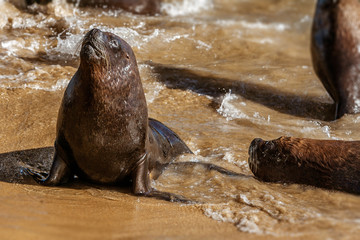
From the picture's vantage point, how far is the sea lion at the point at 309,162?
4.81 meters

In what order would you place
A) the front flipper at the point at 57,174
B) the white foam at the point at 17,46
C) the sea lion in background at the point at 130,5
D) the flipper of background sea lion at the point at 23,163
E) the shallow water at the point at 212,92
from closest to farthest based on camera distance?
the shallow water at the point at 212,92 < the front flipper at the point at 57,174 < the flipper of background sea lion at the point at 23,163 < the white foam at the point at 17,46 < the sea lion in background at the point at 130,5

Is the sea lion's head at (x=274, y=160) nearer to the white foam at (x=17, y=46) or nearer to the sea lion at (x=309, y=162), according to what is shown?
the sea lion at (x=309, y=162)

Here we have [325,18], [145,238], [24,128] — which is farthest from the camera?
[325,18]

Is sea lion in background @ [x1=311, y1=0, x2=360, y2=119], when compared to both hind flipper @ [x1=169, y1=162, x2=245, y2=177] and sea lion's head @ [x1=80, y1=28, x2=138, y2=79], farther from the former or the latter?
sea lion's head @ [x1=80, y1=28, x2=138, y2=79]

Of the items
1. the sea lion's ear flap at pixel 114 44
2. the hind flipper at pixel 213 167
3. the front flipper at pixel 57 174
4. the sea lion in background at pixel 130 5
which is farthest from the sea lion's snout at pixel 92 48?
the sea lion in background at pixel 130 5

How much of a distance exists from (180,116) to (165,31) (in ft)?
12.0

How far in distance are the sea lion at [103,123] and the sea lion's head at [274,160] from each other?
115 centimetres

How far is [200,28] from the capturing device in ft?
35.9

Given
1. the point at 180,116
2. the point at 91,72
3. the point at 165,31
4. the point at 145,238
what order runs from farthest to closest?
the point at 165,31 → the point at 180,116 → the point at 91,72 → the point at 145,238

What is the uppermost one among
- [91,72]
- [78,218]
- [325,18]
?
[325,18]

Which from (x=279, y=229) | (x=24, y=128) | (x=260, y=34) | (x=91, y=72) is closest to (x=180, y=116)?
(x=24, y=128)

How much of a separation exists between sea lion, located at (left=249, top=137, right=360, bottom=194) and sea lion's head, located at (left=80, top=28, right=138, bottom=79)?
1.55 metres

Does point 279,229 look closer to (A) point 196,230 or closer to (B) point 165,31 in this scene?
(A) point 196,230

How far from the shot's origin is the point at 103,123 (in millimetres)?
4441
